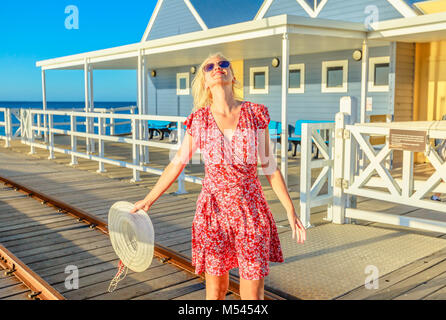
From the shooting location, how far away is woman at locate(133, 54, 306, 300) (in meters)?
2.29

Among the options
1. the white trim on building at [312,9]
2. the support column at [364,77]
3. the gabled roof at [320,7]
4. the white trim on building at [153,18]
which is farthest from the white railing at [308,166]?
the white trim on building at [153,18]

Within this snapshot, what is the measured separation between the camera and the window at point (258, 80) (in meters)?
13.0

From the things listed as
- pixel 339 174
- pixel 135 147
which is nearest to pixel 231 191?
pixel 339 174

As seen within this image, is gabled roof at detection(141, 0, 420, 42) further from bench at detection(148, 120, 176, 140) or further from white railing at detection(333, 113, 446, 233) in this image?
white railing at detection(333, 113, 446, 233)

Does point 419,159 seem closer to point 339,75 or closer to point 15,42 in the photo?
point 339,75

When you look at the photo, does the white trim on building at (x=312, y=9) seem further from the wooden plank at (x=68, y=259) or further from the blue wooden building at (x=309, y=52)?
the wooden plank at (x=68, y=259)

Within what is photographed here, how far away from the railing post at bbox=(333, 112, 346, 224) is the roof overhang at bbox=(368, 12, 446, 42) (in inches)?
135

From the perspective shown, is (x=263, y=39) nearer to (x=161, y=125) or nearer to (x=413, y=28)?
(x=413, y=28)

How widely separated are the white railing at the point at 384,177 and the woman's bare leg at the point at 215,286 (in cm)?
266

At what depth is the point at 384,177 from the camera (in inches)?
189

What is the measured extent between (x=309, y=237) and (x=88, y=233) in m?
2.40

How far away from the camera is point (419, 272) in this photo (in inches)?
152

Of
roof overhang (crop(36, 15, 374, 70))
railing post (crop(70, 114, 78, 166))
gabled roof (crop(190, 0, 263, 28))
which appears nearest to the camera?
roof overhang (crop(36, 15, 374, 70))

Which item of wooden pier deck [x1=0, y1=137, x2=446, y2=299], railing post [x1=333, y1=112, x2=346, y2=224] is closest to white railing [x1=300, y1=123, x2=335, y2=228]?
railing post [x1=333, y1=112, x2=346, y2=224]
